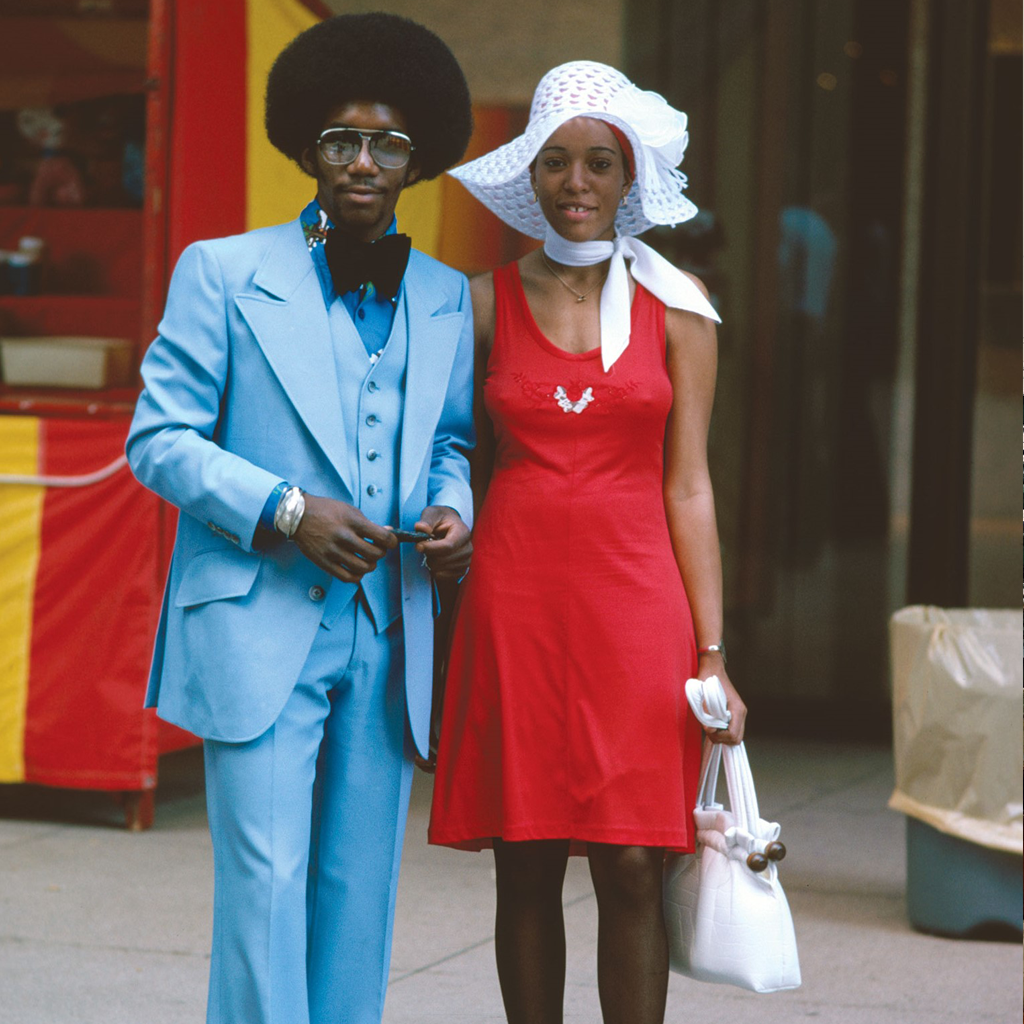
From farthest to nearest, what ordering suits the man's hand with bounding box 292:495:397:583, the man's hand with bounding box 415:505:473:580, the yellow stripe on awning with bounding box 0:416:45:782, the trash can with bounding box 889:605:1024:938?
the yellow stripe on awning with bounding box 0:416:45:782, the trash can with bounding box 889:605:1024:938, the man's hand with bounding box 415:505:473:580, the man's hand with bounding box 292:495:397:583

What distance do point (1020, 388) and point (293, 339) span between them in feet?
16.0

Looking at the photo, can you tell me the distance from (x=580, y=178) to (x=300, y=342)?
0.67 m

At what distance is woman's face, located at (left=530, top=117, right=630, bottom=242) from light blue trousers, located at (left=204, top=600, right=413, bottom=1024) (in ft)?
2.73

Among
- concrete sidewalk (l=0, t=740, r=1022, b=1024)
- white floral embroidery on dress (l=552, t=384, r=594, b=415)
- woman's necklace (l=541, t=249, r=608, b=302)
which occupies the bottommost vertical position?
concrete sidewalk (l=0, t=740, r=1022, b=1024)

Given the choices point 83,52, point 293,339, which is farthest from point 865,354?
point 293,339

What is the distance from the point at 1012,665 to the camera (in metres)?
4.36

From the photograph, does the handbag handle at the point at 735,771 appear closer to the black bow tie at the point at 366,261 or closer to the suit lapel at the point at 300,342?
the suit lapel at the point at 300,342

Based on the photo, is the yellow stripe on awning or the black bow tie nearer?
the black bow tie

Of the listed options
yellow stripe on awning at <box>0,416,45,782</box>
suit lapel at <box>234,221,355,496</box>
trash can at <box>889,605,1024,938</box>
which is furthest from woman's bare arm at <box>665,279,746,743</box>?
yellow stripe on awning at <box>0,416,45,782</box>

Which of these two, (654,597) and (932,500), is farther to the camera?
(932,500)

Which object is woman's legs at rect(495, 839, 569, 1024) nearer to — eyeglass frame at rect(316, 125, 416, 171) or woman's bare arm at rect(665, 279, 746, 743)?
woman's bare arm at rect(665, 279, 746, 743)

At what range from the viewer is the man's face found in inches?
107

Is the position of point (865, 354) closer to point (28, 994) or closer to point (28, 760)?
point (28, 760)

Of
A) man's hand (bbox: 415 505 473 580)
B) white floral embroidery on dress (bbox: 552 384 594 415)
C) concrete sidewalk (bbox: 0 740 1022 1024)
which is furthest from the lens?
concrete sidewalk (bbox: 0 740 1022 1024)
